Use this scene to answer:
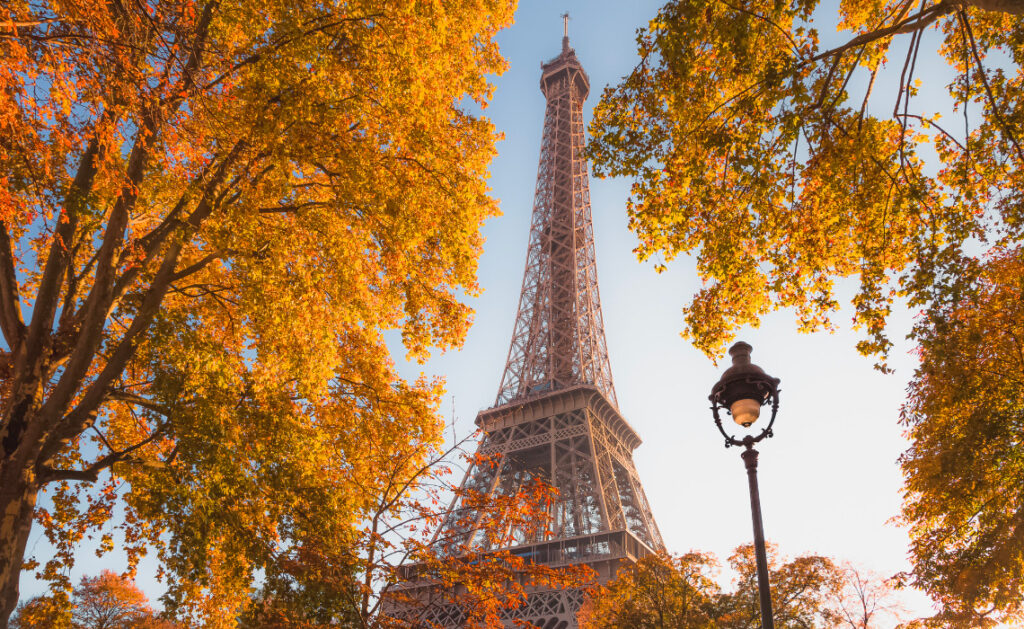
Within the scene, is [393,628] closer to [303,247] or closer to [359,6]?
[303,247]

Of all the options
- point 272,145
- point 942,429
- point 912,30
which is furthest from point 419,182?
point 942,429

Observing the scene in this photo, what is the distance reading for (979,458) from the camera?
1134cm

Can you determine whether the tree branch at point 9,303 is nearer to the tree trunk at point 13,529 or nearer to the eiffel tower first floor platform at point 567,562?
the tree trunk at point 13,529

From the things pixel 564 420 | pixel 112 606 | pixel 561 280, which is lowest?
pixel 112 606

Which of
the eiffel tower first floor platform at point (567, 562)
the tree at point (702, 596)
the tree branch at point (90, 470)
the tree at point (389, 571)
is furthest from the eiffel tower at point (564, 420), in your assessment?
the tree branch at point (90, 470)

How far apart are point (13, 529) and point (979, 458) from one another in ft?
47.2

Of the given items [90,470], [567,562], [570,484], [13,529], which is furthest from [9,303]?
[570,484]

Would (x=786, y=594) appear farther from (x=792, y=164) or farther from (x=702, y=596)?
(x=792, y=164)

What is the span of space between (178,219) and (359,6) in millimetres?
3422

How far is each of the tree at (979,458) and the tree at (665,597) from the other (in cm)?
623

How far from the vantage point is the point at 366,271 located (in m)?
9.86

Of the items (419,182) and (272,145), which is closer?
(272,145)

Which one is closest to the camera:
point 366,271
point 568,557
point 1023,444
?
point 366,271

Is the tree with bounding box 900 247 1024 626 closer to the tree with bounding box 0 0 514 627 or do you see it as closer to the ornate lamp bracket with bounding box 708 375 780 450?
the ornate lamp bracket with bounding box 708 375 780 450
